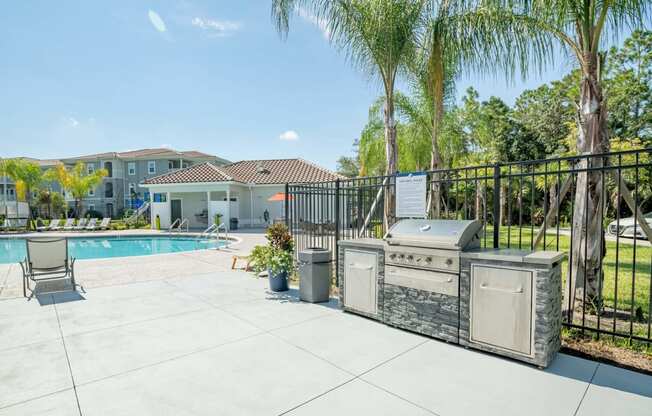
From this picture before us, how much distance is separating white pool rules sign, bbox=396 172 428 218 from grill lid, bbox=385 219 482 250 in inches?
30.9

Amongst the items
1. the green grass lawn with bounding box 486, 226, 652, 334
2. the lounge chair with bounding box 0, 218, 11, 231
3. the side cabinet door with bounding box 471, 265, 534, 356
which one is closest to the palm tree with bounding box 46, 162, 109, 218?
the lounge chair with bounding box 0, 218, 11, 231

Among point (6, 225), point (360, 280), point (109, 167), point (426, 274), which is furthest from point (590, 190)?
point (109, 167)

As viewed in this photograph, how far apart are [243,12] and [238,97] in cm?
972

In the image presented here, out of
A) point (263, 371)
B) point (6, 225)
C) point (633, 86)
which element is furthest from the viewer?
point (6, 225)

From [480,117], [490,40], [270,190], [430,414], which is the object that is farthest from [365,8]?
[480,117]

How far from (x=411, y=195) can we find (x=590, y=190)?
2.41 m

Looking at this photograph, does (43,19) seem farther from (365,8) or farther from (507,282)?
(507,282)

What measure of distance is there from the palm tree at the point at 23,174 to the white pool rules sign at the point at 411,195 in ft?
117

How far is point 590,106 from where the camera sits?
452 centimetres

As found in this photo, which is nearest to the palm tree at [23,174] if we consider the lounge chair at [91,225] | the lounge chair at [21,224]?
the lounge chair at [21,224]

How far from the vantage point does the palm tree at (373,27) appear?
7.13 m

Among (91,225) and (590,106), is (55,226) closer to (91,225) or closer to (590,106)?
(91,225)

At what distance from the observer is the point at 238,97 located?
19.9m

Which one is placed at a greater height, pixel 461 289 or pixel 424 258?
pixel 424 258
